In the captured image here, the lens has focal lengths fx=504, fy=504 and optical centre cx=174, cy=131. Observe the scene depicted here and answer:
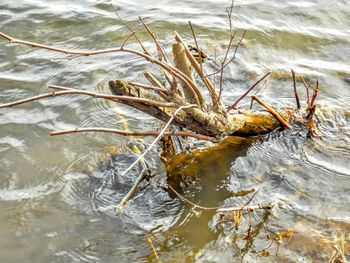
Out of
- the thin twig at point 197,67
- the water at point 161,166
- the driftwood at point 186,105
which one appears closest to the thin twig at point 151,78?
the driftwood at point 186,105

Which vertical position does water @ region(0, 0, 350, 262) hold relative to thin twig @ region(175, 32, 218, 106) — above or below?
below

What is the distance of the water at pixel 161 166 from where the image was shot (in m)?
3.51

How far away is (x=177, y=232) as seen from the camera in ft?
11.8

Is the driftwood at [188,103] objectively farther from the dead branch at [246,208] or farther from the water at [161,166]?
the dead branch at [246,208]

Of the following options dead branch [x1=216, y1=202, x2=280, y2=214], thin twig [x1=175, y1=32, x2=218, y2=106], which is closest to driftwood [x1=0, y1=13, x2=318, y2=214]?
thin twig [x1=175, y1=32, x2=218, y2=106]

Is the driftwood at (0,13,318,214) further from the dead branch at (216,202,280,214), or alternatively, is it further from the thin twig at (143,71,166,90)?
the dead branch at (216,202,280,214)

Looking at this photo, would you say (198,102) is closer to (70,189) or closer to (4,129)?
(70,189)

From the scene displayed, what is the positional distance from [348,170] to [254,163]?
78cm

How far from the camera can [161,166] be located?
423cm

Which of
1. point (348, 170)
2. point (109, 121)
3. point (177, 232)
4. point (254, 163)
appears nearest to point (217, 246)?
point (177, 232)

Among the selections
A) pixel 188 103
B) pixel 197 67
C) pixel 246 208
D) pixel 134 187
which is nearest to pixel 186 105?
pixel 188 103

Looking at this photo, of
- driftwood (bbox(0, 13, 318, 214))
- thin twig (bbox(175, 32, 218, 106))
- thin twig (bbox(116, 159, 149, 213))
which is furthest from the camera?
thin twig (bbox(116, 159, 149, 213))

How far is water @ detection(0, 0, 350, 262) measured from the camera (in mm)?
3506

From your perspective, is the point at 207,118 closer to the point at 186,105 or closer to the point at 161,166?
the point at 186,105
